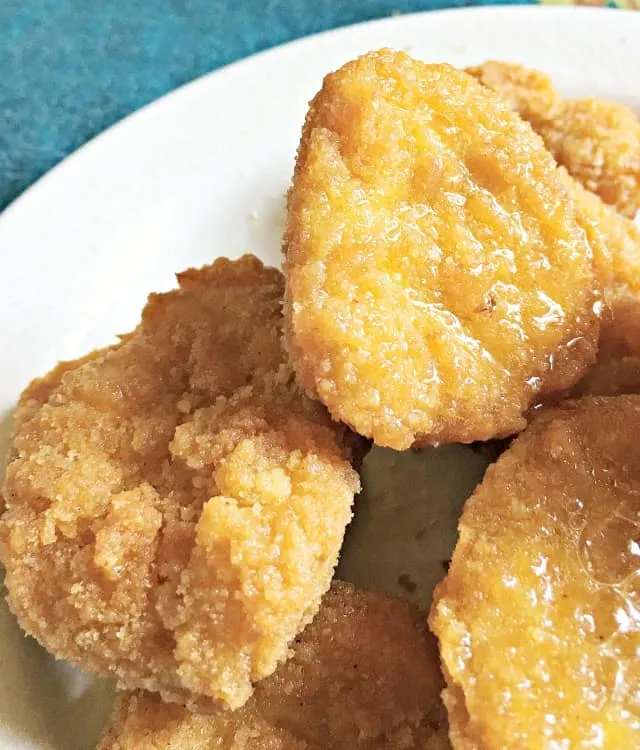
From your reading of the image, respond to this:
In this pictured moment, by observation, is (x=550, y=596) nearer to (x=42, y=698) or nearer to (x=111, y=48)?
(x=42, y=698)

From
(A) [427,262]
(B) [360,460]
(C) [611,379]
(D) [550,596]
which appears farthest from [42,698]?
(C) [611,379]

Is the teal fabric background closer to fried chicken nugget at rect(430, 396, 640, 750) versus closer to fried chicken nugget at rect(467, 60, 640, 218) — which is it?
fried chicken nugget at rect(467, 60, 640, 218)

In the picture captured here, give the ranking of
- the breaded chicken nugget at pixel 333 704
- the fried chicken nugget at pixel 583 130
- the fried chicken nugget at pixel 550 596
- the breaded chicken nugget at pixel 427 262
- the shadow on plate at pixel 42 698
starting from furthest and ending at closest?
the fried chicken nugget at pixel 583 130 → the shadow on plate at pixel 42 698 → the breaded chicken nugget at pixel 333 704 → the breaded chicken nugget at pixel 427 262 → the fried chicken nugget at pixel 550 596

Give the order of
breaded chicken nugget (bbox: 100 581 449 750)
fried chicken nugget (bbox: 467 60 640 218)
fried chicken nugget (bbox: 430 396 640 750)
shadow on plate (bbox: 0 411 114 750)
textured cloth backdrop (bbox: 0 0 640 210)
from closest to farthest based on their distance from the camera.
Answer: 1. fried chicken nugget (bbox: 430 396 640 750)
2. breaded chicken nugget (bbox: 100 581 449 750)
3. shadow on plate (bbox: 0 411 114 750)
4. fried chicken nugget (bbox: 467 60 640 218)
5. textured cloth backdrop (bbox: 0 0 640 210)

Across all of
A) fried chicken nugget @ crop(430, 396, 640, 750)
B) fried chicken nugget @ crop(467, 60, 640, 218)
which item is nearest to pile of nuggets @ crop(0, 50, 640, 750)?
fried chicken nugget @ crop(430, 396, 640, 750)

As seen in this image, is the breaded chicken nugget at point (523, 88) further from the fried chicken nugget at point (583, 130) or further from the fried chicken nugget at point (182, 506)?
the fried chicken nugget at point (182, 506)

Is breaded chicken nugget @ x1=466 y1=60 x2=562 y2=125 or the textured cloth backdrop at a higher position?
the textured cloth backdrop

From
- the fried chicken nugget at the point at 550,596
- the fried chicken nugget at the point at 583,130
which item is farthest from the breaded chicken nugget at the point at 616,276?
the fried chicken nugget at the point at 583,130

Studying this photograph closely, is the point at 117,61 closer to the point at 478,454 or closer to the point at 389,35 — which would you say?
the point at 389,35
